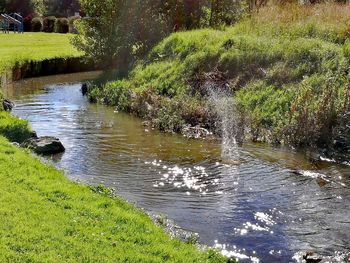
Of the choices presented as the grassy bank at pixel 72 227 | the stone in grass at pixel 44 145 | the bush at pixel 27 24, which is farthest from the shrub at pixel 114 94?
the bush at pixel 27 24

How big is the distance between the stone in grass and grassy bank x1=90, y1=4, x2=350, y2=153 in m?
4.29

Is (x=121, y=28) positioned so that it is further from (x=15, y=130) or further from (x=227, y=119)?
(x=15, y=130)

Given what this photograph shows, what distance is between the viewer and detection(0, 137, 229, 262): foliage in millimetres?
6492

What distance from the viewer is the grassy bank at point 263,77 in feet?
48.3

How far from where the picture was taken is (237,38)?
20.6m

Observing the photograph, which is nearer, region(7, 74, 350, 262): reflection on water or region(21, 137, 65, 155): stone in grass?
region(7, 74, 350, 262): reflection on water

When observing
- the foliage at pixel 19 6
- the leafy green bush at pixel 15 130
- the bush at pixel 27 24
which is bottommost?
the leafy green bush at pixel 15 130

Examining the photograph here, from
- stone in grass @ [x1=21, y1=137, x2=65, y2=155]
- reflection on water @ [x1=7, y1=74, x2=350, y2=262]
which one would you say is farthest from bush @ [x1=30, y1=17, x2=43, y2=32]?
stone in grass @ [x1=21, y1=137, x2=65, y2=155]

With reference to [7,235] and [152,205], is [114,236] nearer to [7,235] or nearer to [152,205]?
[7,235]

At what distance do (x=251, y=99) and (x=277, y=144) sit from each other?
2.60 metres

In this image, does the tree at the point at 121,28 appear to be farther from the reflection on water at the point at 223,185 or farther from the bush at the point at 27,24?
the bush at the point at 27,24

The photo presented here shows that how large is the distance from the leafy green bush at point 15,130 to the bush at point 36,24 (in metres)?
49.5

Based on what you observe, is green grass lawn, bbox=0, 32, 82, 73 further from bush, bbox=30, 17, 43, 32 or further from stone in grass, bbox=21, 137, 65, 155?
bush, bbox=30, 17, 43, 32

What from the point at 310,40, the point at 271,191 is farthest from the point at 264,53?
the point at 271,191
